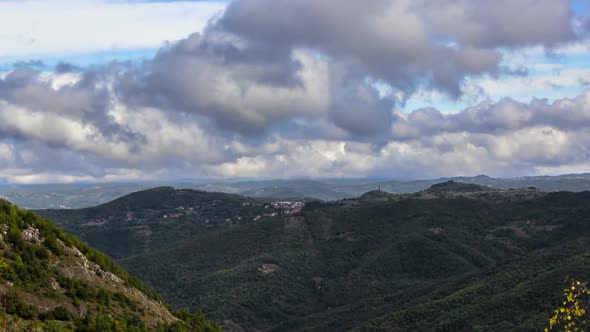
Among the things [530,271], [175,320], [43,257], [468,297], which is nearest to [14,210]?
[43,257]

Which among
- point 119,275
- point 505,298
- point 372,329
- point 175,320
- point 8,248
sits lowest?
point 372,329

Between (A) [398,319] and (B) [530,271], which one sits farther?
(B) [530,271]

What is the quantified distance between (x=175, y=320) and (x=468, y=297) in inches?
4224

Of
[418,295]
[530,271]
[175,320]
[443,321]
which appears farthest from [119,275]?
[418,295]

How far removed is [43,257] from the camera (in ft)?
155

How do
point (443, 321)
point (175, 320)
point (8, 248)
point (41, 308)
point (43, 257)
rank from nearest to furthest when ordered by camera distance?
point (41, 308), point (8, 248), point (43, 257), point (175, 320), point (443, 321)

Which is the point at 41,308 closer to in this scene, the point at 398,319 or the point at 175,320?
the point at 175,320

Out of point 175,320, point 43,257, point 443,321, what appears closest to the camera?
point 43,257

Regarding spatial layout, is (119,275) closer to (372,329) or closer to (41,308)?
(41,308)

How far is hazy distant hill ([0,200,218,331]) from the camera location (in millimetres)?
38812

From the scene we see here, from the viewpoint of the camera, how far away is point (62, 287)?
4525 cm

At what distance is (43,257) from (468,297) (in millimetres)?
121129

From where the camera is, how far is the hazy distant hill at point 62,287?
38.8 m

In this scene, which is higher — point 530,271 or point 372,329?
point 530,271
